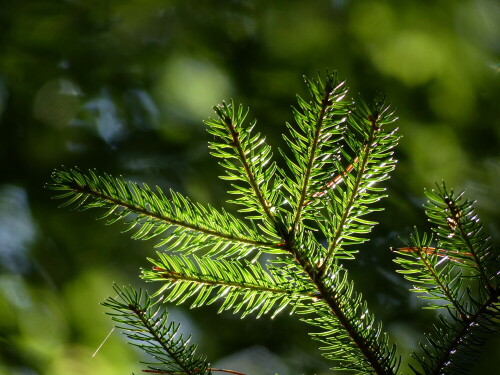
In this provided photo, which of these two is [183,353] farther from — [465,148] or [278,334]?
[465,148]

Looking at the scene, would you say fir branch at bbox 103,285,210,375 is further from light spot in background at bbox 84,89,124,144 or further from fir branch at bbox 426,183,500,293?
light spot in background at bbox 84,89,124,144

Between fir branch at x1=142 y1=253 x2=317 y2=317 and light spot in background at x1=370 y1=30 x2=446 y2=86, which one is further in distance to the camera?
light spot in background at x1=370 y1=30 x2=446 y2=86

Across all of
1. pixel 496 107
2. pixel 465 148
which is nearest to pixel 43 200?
pixel 465 148

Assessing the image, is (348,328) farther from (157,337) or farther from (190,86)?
(190,86)

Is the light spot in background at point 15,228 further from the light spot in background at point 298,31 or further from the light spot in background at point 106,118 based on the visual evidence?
the light spot in background at point 298,31

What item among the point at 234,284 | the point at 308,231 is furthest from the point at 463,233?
the point at 234,284

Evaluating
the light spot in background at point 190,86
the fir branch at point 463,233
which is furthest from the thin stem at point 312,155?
the light spot in background at point 190,86

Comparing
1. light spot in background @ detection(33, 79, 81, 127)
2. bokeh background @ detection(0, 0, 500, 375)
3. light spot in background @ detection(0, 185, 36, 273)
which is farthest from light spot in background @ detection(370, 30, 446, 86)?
light spot in background @ detection(0, 185, 36, 273)
